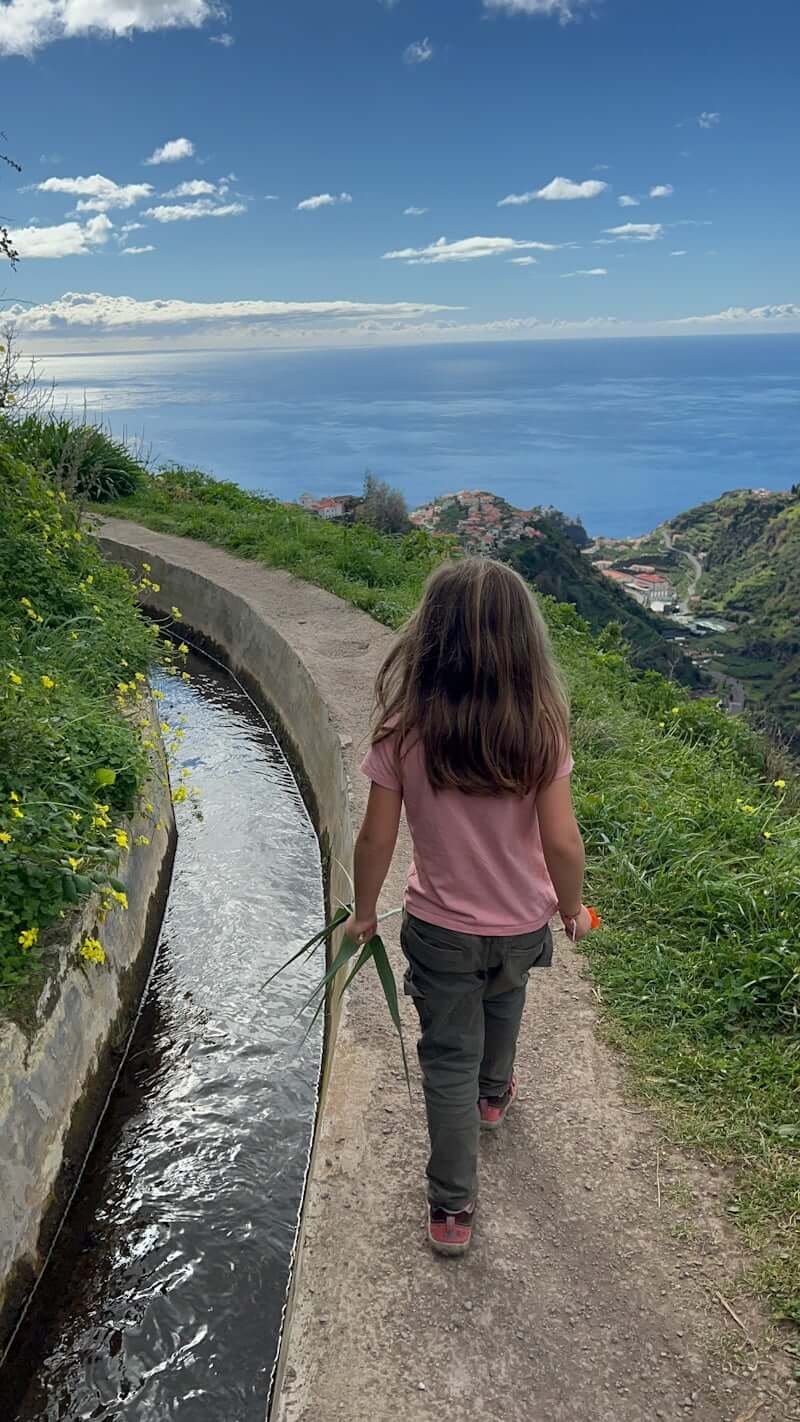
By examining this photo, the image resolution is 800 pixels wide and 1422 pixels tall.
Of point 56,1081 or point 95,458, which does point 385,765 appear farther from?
point 95,458

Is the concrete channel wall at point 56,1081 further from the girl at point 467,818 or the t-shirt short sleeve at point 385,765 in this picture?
the t-shirt short sleeve at point 385,765

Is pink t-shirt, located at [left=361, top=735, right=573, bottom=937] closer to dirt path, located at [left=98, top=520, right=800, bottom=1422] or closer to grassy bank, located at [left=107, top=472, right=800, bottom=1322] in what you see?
dirt path, located at [left=98, top=520, right=800, bottom=1422]

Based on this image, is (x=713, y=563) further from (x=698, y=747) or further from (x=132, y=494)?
(x=698, y=747)

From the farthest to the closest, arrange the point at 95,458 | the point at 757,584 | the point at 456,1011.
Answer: the point at 757,584, the point at 95,458, the point at 456,1011

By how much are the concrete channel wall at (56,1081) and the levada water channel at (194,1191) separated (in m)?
0.12

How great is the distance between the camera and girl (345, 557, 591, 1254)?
6.82ft

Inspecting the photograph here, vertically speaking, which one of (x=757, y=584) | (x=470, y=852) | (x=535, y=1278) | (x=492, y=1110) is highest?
(x=757, y=584)

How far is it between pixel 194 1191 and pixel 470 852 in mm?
2208

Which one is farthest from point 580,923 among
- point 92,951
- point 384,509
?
point 384,509

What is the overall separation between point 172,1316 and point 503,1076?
54.4 inches

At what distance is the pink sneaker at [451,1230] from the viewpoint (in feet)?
8.29

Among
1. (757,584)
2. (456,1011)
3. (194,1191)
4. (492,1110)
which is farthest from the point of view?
(757,584)

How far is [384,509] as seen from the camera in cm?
1667

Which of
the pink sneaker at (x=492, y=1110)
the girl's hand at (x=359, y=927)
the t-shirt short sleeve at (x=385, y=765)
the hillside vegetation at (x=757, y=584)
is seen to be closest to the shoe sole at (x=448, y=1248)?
the pink sneaker at (x=492, y=1110)
